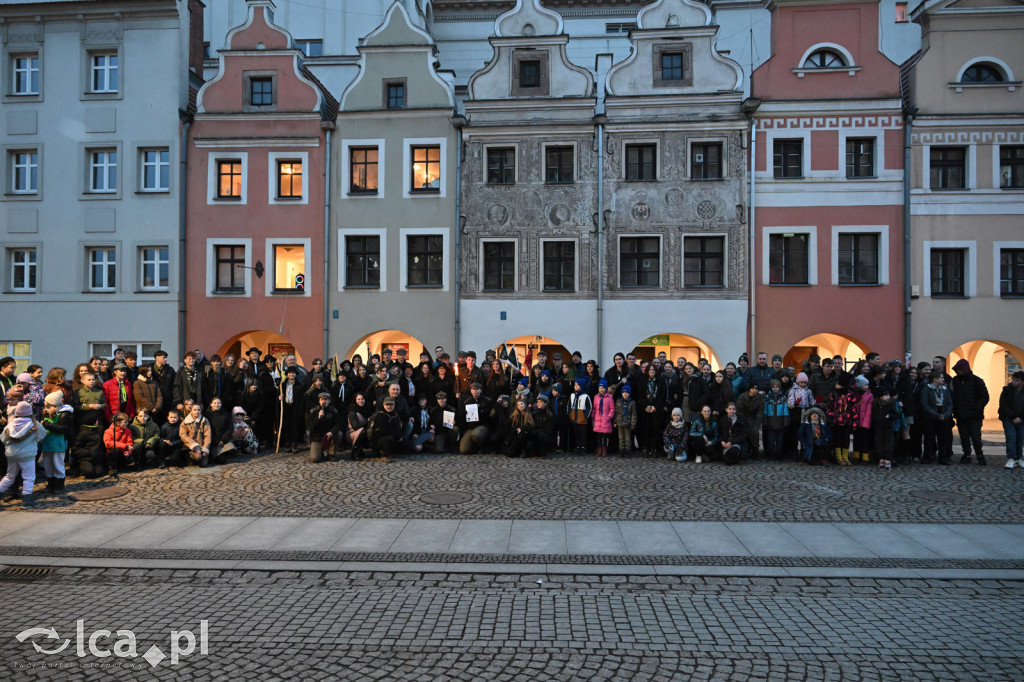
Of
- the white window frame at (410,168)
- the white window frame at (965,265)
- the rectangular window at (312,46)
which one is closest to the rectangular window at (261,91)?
the white window frame at (410,168)

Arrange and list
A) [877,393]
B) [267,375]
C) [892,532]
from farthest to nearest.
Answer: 1. [267,375]
2. [877,393]
3. [892,532]

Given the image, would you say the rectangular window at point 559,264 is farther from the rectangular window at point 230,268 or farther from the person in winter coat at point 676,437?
the rectangular window at point 230,268

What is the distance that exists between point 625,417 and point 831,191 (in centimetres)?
1213

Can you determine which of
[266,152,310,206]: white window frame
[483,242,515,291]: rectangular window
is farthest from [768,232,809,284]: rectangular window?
[266,152,310,206]: white window frame

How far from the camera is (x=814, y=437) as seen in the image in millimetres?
12664

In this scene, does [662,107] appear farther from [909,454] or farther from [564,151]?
[909,454]

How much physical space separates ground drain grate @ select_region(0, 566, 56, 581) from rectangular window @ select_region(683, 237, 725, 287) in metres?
17.9

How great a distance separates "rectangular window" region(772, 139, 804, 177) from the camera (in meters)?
20.6

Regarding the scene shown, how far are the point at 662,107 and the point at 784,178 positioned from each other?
4.49 metres

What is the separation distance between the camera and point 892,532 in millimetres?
8094

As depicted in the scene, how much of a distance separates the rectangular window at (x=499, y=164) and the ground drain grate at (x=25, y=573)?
55.3 ft

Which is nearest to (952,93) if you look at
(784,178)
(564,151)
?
(784,178)

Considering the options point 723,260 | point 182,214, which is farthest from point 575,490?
point 182,214

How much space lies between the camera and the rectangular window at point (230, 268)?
21.7 metres
